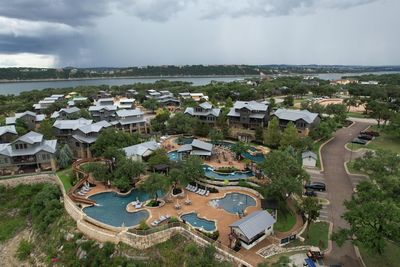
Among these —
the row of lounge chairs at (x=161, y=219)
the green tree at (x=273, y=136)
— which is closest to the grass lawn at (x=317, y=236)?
the row of lounge chairs at (x=161, y=219)

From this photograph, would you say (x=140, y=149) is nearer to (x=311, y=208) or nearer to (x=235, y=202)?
(x=235, y=202)

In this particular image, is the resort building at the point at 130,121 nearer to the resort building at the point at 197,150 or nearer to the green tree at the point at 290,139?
the resort building at the point at 197,150

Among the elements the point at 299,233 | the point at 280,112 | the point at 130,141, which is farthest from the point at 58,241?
the point at 280,112

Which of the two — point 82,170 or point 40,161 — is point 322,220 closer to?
point 82,170

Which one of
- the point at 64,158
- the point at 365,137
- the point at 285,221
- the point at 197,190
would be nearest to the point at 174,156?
the point at 197,190

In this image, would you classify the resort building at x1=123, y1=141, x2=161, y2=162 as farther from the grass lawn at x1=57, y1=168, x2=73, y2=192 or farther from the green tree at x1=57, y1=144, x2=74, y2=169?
the green tree at x1=57, y1=144, x2=74, y2=169

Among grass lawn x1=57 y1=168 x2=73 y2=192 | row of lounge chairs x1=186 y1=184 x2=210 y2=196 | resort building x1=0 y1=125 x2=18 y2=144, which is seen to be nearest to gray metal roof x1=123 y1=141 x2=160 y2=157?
grass lawn x1=57 y1=168 x2=73 y2=192

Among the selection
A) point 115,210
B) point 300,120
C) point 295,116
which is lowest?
point 115,210
